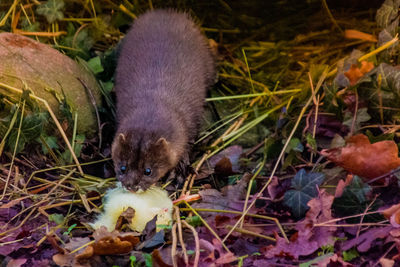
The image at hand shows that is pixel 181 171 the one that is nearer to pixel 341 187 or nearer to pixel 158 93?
pixel 158 93

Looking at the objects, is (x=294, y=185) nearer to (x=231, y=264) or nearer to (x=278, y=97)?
(x=231, y=264)

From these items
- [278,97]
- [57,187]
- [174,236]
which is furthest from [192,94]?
[174,236]

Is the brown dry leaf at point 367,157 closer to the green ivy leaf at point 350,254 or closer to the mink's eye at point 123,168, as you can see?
the green ivy leaf at point 350,254

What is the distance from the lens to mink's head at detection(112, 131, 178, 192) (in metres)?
4.59

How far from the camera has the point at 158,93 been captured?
5320 mm

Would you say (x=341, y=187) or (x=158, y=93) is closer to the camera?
(x=341, y=187)

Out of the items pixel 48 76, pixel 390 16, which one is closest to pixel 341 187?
pixel 390 16

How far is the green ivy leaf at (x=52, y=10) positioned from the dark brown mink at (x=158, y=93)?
2.45 feet

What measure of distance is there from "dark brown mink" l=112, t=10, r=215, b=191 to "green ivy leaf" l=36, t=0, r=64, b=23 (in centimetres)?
75

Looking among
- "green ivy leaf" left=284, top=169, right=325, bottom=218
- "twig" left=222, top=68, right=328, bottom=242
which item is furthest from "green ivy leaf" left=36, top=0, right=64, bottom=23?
"green ivy leaf" left=284, top=169, right=325, bottom=218

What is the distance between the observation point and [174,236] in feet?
12.2

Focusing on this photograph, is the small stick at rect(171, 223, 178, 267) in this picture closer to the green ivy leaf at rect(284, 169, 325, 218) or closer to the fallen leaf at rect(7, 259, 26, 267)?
the green ivy leaf at rect(284, 169, 325, 218)

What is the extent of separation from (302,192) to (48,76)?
255 cm

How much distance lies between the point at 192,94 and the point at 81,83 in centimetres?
105
